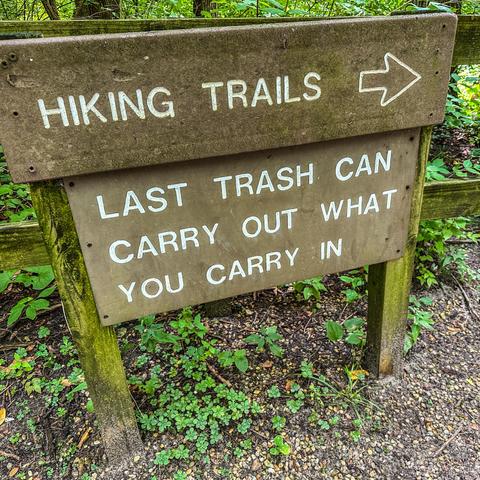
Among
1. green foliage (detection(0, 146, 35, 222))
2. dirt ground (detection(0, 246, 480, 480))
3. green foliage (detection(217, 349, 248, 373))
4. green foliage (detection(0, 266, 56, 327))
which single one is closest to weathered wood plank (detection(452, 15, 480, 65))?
dirt ground (detection(0, 246, 480, 480))

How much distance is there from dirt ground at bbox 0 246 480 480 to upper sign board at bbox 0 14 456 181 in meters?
1.30

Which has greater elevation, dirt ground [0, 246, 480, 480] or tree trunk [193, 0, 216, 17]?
tree trunk [193, 0, 216, 17]

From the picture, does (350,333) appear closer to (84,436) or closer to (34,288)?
(84,436)

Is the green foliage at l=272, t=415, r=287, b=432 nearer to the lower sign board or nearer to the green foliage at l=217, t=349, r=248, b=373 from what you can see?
the green foliage at l=217, t=349, r=248, b=373

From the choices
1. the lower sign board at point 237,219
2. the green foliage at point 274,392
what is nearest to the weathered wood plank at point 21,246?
the lower sign board at point 237,219

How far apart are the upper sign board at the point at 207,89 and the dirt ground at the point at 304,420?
1.30 m

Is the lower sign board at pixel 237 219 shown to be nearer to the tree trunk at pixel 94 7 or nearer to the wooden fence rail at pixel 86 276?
the wooden fence rail at pixel 86 276

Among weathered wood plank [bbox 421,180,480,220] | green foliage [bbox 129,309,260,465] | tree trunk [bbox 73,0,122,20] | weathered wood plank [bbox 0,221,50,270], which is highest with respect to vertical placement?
tree trunk [bbox 73,0,122,20]

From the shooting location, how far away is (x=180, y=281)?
156 cm

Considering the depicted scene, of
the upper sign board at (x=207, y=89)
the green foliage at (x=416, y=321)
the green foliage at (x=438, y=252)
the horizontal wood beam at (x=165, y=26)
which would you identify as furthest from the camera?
the green foliage at (x=438, y=252)

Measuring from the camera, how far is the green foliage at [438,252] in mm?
2615

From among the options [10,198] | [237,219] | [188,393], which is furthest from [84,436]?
[10,198]

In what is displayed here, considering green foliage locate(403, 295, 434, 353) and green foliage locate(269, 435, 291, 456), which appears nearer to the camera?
green foliage locate(269, 435, 291, 456)

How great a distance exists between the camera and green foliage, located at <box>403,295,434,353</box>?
2.28 meters
